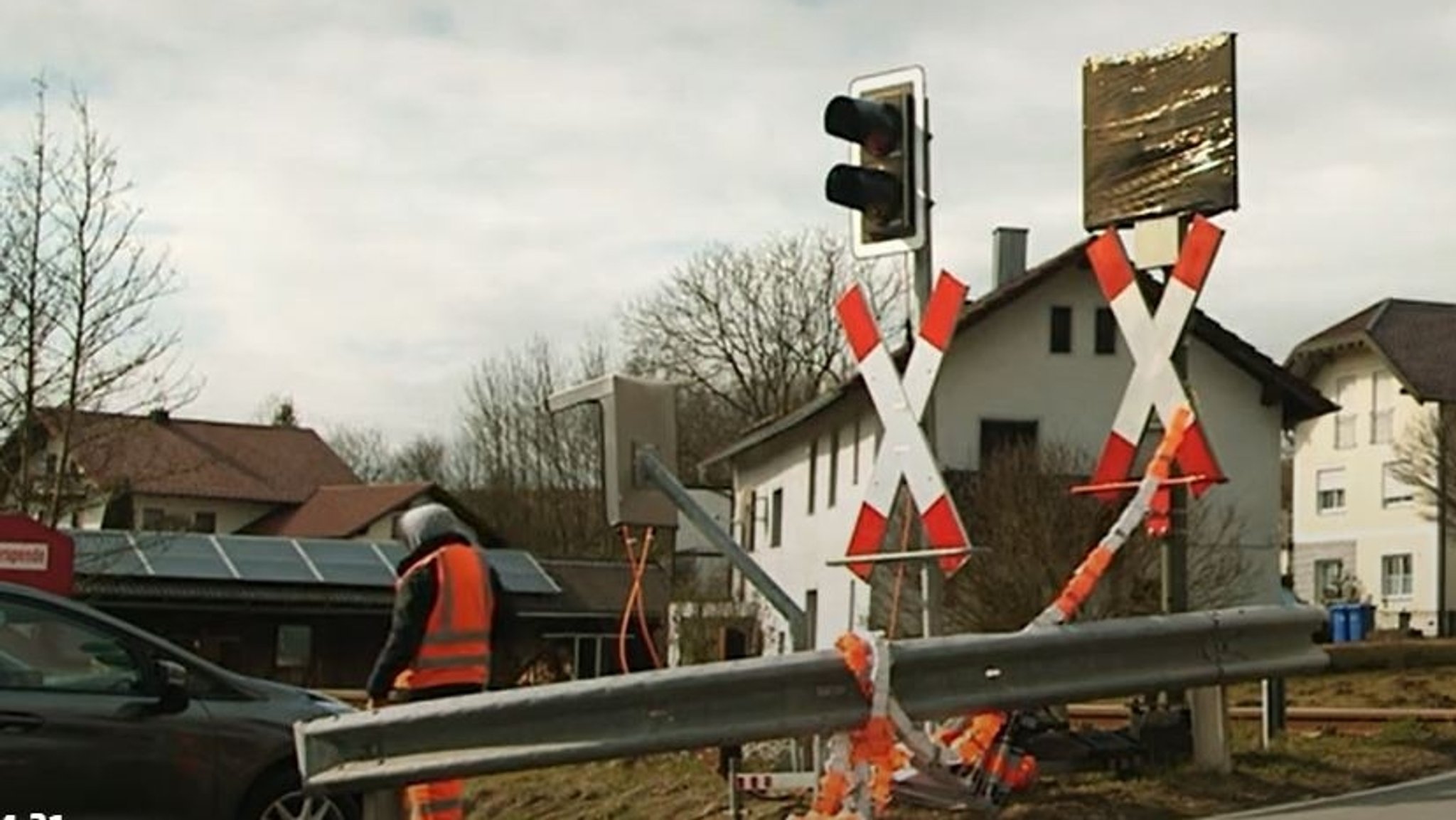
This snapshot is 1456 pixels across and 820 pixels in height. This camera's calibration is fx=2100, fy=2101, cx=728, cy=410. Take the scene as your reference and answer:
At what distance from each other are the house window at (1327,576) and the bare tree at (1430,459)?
568cm

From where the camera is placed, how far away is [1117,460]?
10398mm

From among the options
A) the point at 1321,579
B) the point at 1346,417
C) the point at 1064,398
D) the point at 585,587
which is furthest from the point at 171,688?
the point at 1321,579

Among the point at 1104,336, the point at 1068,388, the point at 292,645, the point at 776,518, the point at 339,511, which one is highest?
the point at 1104,336

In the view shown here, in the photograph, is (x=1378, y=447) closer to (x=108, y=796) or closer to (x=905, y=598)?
(x=905, y=598)

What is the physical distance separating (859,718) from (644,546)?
2.84m

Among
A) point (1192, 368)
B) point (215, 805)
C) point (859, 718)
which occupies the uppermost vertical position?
point (1192, 368)

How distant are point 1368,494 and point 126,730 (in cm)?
6058

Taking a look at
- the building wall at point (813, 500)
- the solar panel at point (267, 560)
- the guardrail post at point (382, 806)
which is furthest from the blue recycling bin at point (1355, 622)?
the guardrail post at point (382, 806)

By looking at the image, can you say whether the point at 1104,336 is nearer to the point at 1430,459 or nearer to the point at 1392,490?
the point at 1430,459

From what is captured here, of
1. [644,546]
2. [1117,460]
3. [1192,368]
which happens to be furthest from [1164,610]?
[1192,368]

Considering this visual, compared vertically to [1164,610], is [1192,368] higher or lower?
higher

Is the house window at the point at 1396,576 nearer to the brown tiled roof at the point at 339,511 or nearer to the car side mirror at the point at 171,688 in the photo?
the brown tiled roof at the point at 339,511

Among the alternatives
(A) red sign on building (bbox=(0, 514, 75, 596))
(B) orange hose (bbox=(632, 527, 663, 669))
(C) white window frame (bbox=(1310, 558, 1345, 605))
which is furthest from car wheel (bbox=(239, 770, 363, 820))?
(C) white window frame (bbox=(1310, 558, 1345, 605))

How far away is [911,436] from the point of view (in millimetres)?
10352
